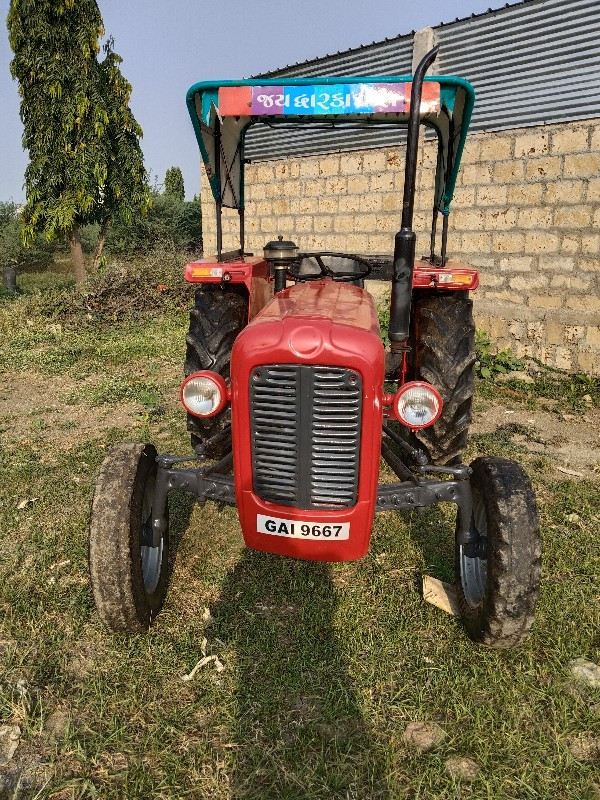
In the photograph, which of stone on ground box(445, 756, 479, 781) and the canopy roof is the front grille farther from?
the canopy roof

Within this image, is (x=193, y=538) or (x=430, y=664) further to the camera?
(x=193, y=538)

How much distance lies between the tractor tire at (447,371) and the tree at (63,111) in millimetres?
9850

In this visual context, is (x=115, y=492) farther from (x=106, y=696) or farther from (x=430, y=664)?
(x=430, y=664)

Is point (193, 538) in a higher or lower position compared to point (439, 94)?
lower

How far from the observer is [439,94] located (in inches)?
123

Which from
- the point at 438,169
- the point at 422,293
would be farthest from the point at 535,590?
the point at 438,169

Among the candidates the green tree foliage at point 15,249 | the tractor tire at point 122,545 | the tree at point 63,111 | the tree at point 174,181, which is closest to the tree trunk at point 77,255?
the tree at point 63,111

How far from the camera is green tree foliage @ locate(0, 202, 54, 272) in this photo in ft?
56.7

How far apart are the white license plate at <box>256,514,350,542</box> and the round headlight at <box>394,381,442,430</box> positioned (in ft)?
1.60

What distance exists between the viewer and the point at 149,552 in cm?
270

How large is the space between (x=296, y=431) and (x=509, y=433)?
10.4ft

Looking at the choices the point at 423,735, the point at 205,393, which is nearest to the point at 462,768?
the point at 423,735

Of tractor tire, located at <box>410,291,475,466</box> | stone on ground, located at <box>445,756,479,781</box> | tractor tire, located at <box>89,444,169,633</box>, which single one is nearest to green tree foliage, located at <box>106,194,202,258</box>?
tractor tire, located at <box>410,291,475,466</box>

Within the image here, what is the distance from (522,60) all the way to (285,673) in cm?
595
